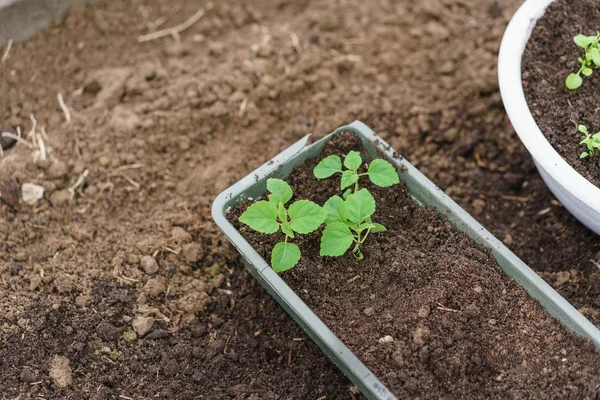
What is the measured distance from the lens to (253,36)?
2.75 metres

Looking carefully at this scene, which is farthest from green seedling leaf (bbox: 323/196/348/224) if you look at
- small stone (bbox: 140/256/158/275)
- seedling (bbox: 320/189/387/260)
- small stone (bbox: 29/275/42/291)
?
small stone (bbox: 29/275/42/291)

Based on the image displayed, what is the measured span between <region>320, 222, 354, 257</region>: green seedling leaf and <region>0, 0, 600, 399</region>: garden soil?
0.41 m

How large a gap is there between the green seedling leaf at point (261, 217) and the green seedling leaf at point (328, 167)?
0.20 m

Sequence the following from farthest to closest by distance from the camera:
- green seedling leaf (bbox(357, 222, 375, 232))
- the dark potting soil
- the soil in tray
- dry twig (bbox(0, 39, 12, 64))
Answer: dry twig (bbox(0, 39, 12, 64)) → the dark potting soil → green seedling leaf (bbox(357, 222, 375, 232)) → the soil in tray

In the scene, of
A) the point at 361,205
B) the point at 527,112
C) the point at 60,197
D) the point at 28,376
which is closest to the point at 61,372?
the point at 28,376

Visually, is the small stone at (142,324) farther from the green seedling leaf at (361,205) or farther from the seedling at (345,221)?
the green seedling leaf at (361,205)

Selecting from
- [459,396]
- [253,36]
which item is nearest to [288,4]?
[253,36]

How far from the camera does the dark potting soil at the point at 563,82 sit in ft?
6.12

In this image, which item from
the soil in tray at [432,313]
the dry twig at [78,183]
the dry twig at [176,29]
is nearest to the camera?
the soil in tray at [432,313]

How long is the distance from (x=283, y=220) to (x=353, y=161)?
0.28m

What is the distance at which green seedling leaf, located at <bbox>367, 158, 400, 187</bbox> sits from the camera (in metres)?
1.75

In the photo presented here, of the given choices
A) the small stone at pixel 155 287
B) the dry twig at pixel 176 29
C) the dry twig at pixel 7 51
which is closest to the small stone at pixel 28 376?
the small stone at pixel 155 287

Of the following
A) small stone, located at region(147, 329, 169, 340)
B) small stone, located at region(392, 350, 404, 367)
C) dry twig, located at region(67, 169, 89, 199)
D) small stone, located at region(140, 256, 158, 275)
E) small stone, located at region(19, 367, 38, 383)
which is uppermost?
dry twig, located at region(67, 169, 89, 199)

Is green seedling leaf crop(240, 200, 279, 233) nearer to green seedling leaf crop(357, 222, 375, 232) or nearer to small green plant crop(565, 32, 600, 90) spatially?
green seedling leaf crop(357, 222, 375, 232)
